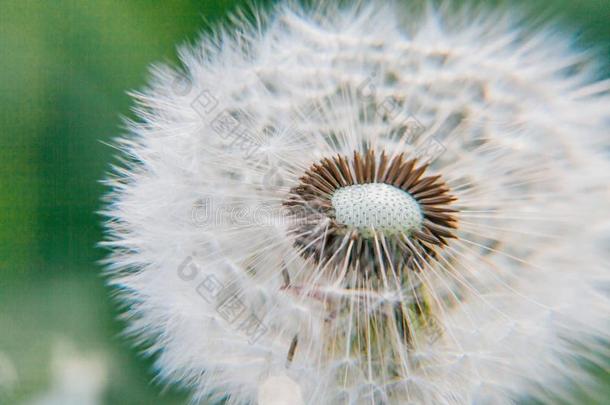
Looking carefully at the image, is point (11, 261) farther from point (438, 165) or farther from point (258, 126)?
point (438, 165)

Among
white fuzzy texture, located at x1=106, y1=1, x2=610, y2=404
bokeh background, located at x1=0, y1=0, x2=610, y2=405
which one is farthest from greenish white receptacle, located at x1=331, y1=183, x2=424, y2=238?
bokeh background, located at x1=0, y1=0, x2=610, y2=405

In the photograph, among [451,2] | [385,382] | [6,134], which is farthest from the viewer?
[6,134]

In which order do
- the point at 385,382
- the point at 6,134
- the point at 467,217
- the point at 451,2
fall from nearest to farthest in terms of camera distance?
the point at 385,382 → the point at 467,217 → the point at 451,2 → the point at 6,134

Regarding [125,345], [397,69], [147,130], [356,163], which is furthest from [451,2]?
[125,345]

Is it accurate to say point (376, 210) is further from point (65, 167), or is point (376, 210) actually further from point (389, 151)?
point (65, 167)

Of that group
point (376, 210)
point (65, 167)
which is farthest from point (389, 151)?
point (65, 167)

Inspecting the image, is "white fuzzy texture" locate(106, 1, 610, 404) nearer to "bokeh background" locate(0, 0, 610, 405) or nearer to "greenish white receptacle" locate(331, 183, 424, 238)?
"greenish white receptacle" locate(331, 183, 424, 238)

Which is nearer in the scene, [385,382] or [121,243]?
[385,382]
